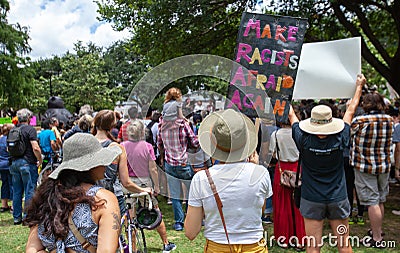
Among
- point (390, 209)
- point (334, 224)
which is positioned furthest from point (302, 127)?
point (390, 209)

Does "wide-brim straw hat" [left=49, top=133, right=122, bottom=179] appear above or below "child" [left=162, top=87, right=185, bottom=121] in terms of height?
below

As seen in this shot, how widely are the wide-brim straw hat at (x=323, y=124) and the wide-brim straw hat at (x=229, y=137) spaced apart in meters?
1.25

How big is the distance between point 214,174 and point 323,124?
1556 millimetres

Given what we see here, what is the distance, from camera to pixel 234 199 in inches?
89.5

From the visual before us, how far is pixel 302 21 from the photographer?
3.12 m

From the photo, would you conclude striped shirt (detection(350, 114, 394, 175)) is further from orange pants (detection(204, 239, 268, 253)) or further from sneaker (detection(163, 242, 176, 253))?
orange pants (detection(204, 239, 268, 253))

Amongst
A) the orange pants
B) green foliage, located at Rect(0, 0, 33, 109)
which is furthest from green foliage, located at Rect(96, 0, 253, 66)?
green foliage, located at Rect(0, 0, 33, 109)

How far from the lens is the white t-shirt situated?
2.27m

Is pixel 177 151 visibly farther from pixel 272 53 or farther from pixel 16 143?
pixel 16 143

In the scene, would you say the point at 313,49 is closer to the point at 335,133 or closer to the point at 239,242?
the point at 335,133

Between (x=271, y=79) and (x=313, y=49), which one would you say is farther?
(x=313, y=49)

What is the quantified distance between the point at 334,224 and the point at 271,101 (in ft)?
4.38

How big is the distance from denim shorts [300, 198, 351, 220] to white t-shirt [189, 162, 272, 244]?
54.5 inches

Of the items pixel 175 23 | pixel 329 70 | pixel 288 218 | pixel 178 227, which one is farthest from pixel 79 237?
pixel 175 23
